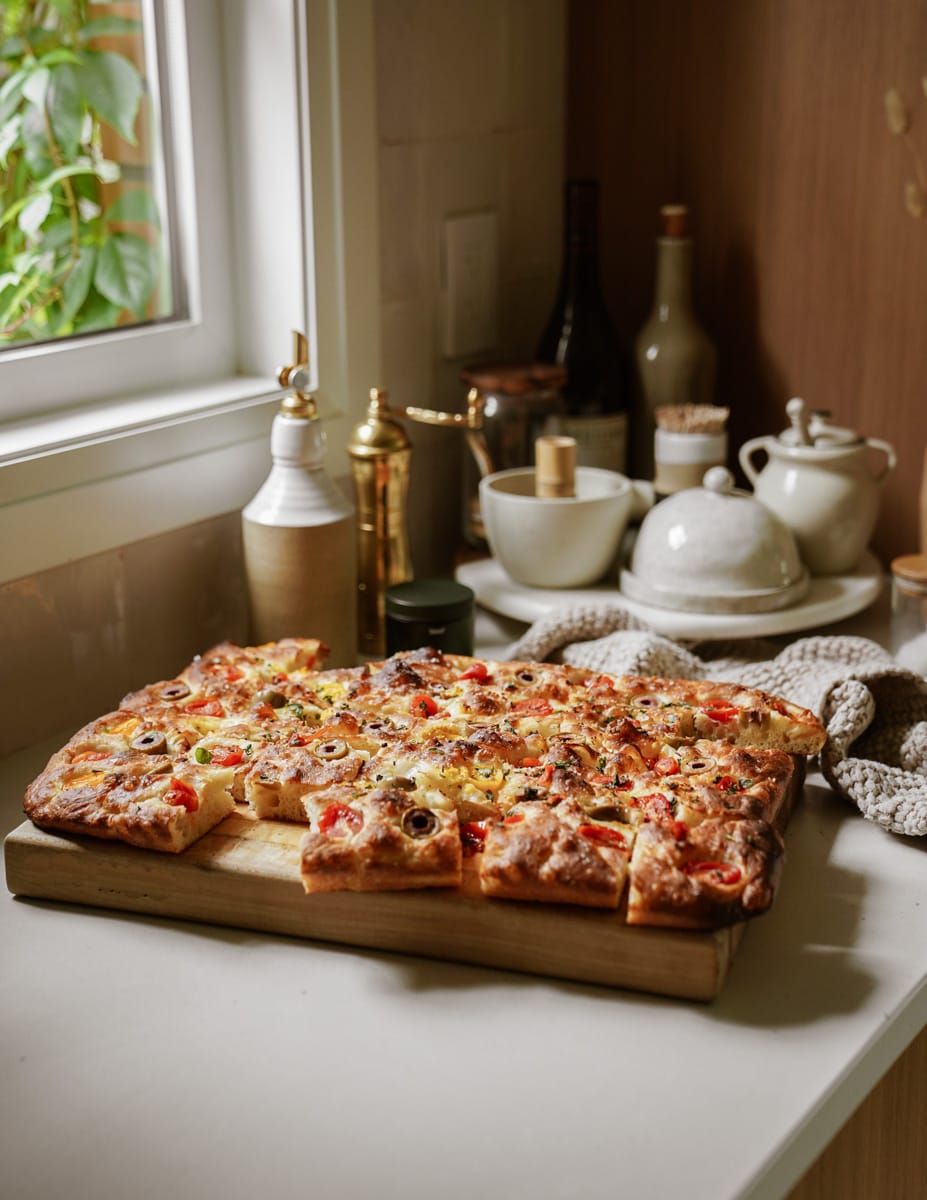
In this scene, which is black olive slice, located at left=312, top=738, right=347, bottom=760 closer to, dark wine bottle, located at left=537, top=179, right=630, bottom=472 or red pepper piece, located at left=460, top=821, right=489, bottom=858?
red pepper piece, located at left=460, top=821, right=489, bottom=858

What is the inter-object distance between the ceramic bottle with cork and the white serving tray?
29 centimetres

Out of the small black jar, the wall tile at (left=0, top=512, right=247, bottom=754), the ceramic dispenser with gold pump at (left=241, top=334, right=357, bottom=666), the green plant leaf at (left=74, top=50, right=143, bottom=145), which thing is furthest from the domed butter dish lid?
the green plant leaf at (left=74, top=50, right=143, bottom=145)

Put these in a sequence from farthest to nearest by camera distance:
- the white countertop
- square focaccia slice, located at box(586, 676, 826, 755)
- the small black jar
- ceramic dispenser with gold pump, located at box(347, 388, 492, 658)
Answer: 1. ceramic dispenser with gold pump, located at box(347, 388, 492, 658)
2. the small black jar
3. square focaccia slice, located at box(586, 676, 826, 755)
4. the white countertop

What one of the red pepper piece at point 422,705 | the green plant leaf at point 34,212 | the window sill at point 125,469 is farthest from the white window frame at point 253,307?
the red pepper piece at point 422,705

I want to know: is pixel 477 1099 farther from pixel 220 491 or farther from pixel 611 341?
pixel 611 341

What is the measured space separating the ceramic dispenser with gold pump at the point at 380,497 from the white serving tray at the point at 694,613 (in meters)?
0.10

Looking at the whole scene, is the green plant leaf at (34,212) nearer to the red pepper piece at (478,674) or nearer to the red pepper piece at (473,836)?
the red pepper piece at (478,674)

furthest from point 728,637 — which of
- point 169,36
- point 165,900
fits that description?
point 169,36

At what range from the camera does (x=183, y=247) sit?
1429mm

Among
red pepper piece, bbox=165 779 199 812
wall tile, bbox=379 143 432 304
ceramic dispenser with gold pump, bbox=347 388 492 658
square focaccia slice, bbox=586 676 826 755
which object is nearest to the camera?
red pepper piece, bbox=165 779 199 812

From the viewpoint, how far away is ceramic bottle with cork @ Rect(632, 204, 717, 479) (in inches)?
64.3

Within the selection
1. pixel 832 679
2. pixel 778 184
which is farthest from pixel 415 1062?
pixel 778 184

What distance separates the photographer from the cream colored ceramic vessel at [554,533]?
1.42m

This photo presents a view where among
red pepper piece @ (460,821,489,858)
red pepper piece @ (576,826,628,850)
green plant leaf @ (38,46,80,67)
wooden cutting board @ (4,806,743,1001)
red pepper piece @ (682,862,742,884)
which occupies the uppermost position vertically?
green plant leaf @ (38,46,80,67)
